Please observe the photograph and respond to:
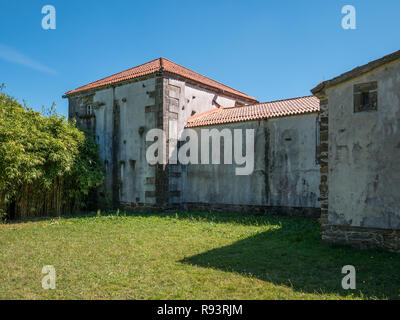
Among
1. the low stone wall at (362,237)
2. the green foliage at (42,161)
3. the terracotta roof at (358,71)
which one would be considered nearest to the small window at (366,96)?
the terracotta roof at (358,71)

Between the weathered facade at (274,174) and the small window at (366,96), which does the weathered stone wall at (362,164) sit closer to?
the small window at (366,96)

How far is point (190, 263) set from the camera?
6.23 metres

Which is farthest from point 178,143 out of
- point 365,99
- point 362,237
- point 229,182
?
point 362,237

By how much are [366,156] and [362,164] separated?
7.5 inches

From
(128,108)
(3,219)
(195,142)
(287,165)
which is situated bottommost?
(3,219)

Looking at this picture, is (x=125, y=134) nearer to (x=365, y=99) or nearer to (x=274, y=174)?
(x=274, y=174)

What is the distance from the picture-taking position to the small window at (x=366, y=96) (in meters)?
6.94

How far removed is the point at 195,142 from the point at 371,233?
357 inches

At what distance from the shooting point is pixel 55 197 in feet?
44.7

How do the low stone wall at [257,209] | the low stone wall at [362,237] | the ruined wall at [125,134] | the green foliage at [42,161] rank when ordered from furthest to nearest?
the ruined wall at [125,134]
the low stone wall at [257,209]
the green foliage at [42,161]
the low stone wall at [362,237]

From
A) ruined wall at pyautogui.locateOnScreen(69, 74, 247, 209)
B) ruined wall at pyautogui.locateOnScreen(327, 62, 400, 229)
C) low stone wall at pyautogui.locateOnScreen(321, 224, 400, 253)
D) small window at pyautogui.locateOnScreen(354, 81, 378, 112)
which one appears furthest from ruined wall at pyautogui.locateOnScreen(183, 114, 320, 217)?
small window at pyautogui.locateOnScreen(354, 81, 378, 112)
